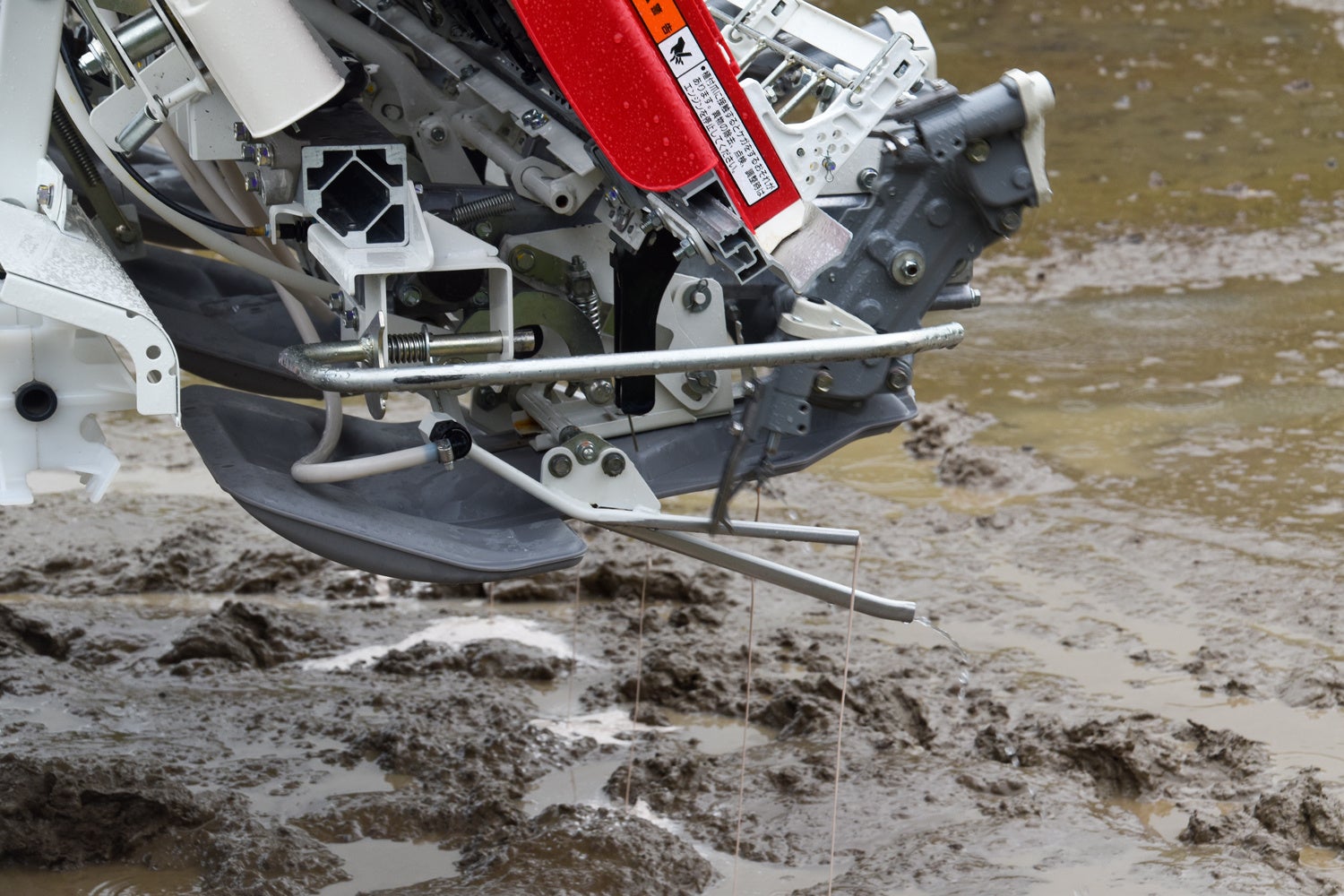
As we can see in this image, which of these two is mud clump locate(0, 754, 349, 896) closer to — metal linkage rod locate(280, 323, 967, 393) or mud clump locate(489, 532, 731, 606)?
metal linkage rod locate(280, 323, 967, 393)

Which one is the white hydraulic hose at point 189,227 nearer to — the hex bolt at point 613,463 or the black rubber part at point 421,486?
the black rubber part at point 421,486

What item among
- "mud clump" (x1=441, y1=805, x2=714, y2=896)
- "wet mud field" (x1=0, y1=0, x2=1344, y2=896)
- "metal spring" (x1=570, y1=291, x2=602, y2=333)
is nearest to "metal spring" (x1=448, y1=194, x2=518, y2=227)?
"metal spring" (x1=570, y1=291, x2=602, y2=333)

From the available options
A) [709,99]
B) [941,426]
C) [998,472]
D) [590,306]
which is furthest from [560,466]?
[941,426]

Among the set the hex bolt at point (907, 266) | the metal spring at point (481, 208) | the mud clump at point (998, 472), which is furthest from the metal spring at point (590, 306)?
the mud clump at point (998, 472)

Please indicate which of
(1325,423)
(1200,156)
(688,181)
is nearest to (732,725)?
(688,181)

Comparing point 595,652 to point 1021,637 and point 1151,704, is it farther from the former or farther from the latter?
point 1151,704

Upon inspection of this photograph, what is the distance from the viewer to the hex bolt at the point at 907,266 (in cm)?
293

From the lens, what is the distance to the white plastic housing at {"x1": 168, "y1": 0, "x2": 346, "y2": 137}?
2.37 meters

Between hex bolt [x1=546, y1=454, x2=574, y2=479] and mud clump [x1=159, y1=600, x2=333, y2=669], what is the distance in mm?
1467

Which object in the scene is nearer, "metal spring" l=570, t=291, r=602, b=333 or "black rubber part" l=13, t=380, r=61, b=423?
"black rubber part" l=13, t=380, r=61, b=423

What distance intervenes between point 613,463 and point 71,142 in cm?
127

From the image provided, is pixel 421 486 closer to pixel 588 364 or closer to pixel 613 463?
pixel 613 463

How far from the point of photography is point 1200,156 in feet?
27.0

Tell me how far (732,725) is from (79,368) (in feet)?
6.06
